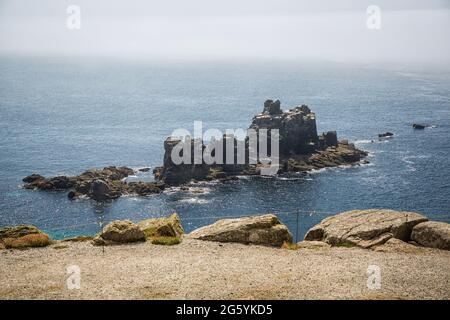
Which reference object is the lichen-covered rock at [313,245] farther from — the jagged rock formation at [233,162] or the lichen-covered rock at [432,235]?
the jagged rock formation at [233,162]

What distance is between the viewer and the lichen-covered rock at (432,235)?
104 feet

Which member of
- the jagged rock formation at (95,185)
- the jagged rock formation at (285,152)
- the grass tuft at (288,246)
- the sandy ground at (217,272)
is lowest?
the jagged rock formation at (95,185)

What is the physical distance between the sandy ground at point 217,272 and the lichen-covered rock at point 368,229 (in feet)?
5.24

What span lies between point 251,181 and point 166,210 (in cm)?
2203

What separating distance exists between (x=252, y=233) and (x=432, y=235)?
1136 cm

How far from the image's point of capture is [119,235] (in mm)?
32594

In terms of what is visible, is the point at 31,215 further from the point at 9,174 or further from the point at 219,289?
the point at 219,289

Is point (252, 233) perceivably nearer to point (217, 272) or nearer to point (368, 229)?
point (217, 272)

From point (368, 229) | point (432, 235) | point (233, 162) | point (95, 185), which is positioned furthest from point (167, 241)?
point (233, 162)

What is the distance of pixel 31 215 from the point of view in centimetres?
8231

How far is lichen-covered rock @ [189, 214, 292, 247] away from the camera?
108 ft

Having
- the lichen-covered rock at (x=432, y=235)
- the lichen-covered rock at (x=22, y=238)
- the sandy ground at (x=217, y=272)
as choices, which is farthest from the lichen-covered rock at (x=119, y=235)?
the lichen-covered rock at (x=432, y=235)

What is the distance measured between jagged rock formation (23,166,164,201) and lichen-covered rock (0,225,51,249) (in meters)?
56.1
